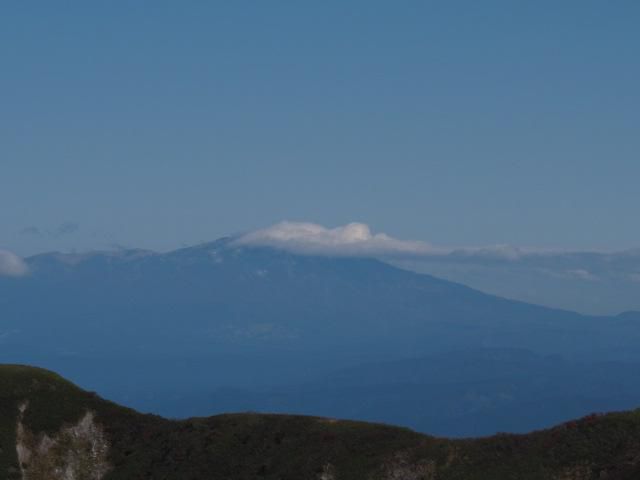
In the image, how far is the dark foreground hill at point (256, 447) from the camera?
231 feet

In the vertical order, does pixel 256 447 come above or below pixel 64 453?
above

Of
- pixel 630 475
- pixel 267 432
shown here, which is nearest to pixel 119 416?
pixel 267 432

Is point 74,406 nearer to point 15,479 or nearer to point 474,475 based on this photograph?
point 15,479

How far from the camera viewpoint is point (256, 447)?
80625 mm

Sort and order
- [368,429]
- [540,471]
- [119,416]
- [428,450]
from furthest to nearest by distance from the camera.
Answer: [119,416], [368,429], [428,450], [540,471]

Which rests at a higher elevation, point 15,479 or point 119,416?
point 119,416

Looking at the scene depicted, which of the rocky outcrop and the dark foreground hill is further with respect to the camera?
the rocky outcrop

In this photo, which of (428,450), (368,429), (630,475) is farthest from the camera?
(368,429)

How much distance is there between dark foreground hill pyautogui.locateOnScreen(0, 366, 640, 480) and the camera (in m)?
70.4

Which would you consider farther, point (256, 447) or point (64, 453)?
point (64, 453)

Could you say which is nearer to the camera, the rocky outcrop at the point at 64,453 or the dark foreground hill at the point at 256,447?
the dark foreground hill at the point at 256,447

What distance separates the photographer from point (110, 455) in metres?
84.6

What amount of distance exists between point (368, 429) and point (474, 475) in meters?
12.2

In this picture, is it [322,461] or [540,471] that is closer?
[540,471]
